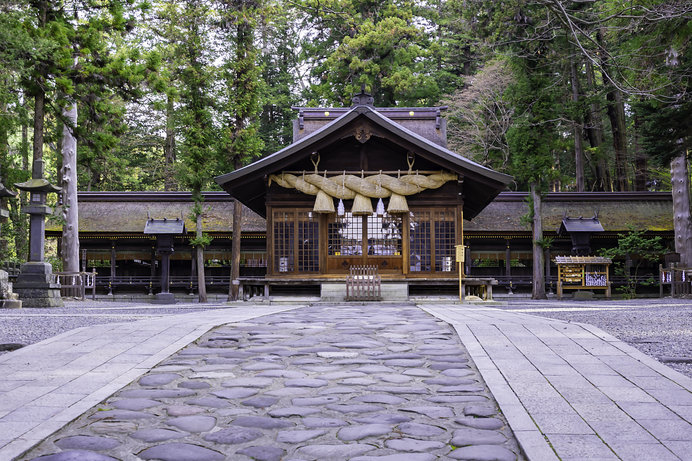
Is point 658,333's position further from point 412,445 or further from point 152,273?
point 152,273

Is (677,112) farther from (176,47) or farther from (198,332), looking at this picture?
(176,47)

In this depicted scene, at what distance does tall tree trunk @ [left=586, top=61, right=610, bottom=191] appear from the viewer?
3131 centimetres

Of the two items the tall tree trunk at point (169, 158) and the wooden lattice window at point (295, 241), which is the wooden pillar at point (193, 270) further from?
the wooden lattice window at point (295, 241)

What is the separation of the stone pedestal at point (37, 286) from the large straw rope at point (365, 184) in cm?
679

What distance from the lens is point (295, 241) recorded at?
60.3ft

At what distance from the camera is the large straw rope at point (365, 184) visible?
1775cm

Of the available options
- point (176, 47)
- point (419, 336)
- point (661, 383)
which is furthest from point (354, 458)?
point (176, 47)

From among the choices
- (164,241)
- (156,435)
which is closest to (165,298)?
(164,241)

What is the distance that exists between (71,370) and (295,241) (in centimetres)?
1323

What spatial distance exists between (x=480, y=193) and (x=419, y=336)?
520 inches

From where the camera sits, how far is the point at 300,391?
15.3 ft

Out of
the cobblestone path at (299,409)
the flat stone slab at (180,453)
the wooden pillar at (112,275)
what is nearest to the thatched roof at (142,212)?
the wooden pillar at (112,275)

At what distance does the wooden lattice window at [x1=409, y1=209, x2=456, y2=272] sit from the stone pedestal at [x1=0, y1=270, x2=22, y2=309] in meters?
10.4

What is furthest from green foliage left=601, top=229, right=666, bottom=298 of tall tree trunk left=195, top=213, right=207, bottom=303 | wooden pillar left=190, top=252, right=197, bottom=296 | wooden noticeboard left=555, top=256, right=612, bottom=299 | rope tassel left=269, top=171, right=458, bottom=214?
wooden pillar left=190, top=252, right=197, bottom=296
